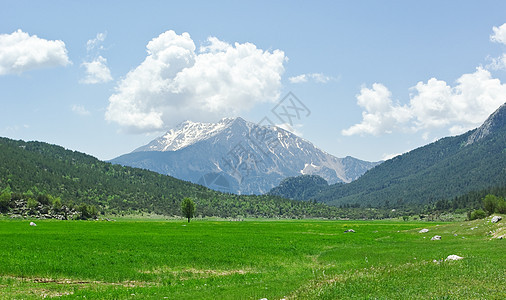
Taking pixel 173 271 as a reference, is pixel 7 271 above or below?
above

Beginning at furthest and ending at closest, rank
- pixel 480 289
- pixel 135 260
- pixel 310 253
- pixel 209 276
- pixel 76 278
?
Result: 1. pixel 310 253
2. pixel 135 260
3. pixel 209 276
4. pixel 76 278
5. pixel 480 289

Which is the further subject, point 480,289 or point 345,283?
point 345,283

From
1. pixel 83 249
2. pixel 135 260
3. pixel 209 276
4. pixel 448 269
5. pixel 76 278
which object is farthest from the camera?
pixel 83 249

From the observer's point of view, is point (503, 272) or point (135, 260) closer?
point (503, 272)

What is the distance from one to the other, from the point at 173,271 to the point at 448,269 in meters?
24.2

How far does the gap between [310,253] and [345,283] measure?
85.7ft

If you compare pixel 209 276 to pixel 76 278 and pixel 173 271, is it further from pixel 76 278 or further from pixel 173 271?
pixel 76 278

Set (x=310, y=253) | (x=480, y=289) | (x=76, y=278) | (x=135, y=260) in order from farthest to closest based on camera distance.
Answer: (x=310, y=253) → (x=135, y=260) → (x=76, y=278) → (x=480, y=289)

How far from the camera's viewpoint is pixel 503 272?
24656 millimetres

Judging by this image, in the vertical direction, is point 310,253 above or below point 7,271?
below

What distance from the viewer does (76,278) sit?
102ft

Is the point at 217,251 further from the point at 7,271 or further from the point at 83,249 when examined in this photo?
the point at 7,271

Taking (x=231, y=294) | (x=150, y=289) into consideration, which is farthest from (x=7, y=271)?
(x=231, y=294)

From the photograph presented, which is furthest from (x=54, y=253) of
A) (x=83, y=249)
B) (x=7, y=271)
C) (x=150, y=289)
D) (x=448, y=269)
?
(x=448, y=269)
